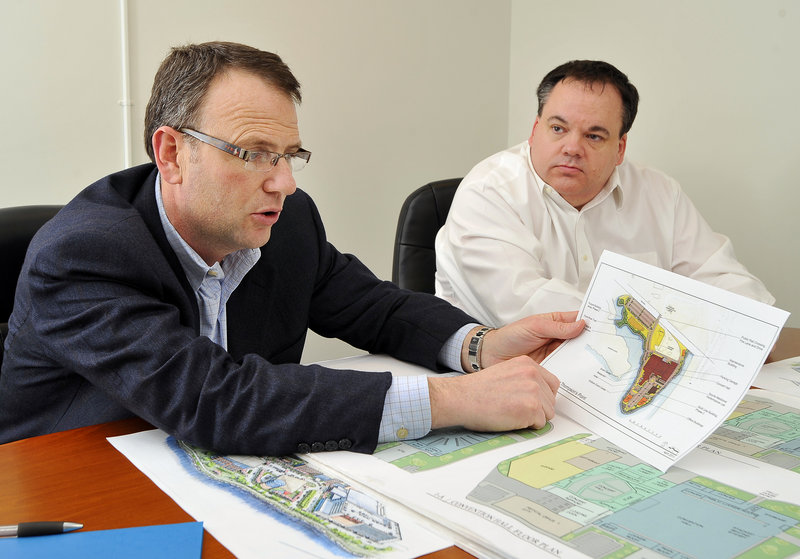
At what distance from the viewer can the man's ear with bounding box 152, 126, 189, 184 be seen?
121cm

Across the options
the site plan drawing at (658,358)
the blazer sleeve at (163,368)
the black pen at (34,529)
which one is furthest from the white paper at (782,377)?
the black pen at (34,529)

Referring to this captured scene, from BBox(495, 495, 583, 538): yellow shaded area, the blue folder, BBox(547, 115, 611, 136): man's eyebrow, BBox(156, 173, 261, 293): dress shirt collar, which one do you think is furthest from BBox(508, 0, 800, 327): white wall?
the blue folder

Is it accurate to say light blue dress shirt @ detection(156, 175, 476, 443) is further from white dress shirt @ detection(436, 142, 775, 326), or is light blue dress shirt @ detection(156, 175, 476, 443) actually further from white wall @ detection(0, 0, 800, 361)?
white wall @ detection(0, 0, 800, 361)

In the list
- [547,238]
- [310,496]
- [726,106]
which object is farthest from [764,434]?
[726,106]

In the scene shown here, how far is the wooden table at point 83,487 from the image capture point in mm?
785

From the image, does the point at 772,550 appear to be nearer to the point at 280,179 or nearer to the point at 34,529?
the point at 34,529

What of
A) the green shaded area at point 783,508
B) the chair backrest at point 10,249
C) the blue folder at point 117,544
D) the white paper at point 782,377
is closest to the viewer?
the blue folder at point 117,544

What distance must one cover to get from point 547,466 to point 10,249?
44.4 inches

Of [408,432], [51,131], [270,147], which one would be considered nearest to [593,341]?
[408,432]

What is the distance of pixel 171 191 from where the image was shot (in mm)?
1253

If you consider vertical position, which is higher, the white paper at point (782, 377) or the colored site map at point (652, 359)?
the colored site map at point (652, 359)

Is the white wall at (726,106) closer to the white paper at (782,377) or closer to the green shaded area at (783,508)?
the white paper at (782,377)

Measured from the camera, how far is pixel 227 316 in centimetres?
136

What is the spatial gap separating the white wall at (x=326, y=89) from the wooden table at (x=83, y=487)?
1652mm
